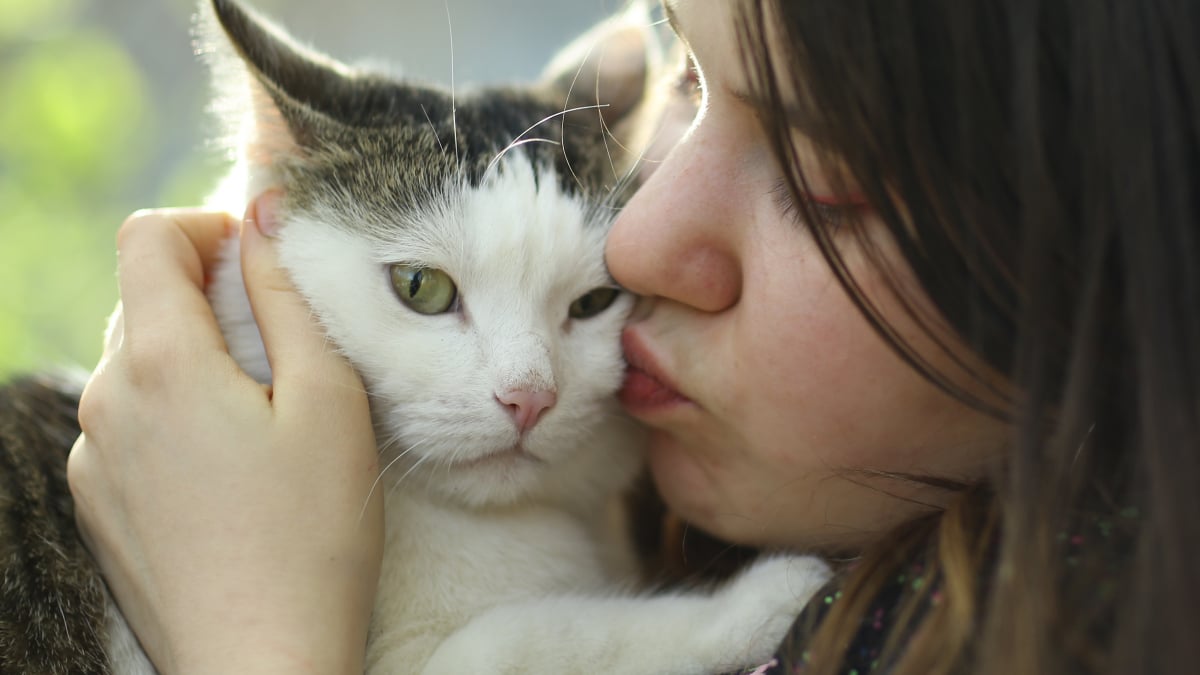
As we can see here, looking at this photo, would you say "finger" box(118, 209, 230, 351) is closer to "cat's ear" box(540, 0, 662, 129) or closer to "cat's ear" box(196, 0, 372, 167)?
"cat's ear" box(196, 0, 372, 167)

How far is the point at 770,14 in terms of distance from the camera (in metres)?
0.81

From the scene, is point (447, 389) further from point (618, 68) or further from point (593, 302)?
point (618, 68)

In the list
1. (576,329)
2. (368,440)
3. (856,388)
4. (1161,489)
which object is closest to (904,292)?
(856,388)

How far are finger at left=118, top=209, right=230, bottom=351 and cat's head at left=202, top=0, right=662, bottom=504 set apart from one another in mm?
113

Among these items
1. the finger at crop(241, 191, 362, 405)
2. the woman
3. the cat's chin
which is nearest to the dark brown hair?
the woman

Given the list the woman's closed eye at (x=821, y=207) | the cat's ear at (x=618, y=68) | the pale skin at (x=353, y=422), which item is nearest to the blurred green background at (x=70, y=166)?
the cat's ear at (x=618, y=68)

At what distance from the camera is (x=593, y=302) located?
1.23 m

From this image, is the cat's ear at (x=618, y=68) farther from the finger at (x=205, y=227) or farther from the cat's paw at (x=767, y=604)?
the cat's paw at (x=767, y=604)

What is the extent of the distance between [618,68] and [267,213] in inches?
23.7

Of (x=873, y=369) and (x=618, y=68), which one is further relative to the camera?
(x=618, y=68)

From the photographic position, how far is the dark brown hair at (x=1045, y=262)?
652 millimetres

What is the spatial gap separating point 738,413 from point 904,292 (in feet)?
0.88

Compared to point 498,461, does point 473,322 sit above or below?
above

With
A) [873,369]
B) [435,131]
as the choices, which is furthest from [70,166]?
[873,369]
